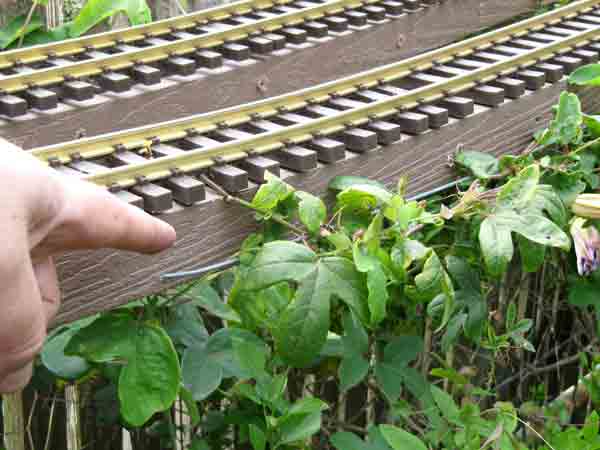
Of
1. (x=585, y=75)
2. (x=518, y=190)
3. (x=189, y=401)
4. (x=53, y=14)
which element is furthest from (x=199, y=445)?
(x=53, y=14)

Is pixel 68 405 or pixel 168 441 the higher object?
pixel 68 405

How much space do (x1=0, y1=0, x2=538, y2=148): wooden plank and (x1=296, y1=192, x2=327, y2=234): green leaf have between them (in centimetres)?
135

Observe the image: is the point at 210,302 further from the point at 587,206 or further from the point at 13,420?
the point at 587,206

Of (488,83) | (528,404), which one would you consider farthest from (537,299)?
(488,83)

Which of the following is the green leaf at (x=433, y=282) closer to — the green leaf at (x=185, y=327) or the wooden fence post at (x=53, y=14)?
the green leaf at (x=185, y=327)

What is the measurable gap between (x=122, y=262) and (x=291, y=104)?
117 cm

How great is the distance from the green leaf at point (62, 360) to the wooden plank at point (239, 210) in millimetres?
368

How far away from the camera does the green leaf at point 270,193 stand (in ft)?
7.96

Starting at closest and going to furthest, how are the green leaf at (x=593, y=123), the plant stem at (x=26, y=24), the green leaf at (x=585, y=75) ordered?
the green leaf at (x=593, y=123) < the green leaf at (x=585, y=75) < the plant stem at (x=26, y=24)

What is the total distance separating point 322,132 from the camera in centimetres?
287

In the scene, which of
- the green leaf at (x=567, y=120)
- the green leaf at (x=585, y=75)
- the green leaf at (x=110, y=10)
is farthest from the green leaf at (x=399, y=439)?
the green leaf at (x=110, y=10)

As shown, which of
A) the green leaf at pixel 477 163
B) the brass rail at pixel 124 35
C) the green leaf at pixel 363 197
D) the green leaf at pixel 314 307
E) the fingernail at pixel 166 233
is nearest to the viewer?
the fingernail at pixel 166 233

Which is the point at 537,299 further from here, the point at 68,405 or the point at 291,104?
the point at 68,405

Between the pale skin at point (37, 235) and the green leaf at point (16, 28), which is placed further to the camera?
the green leaf at point (16, 28)
